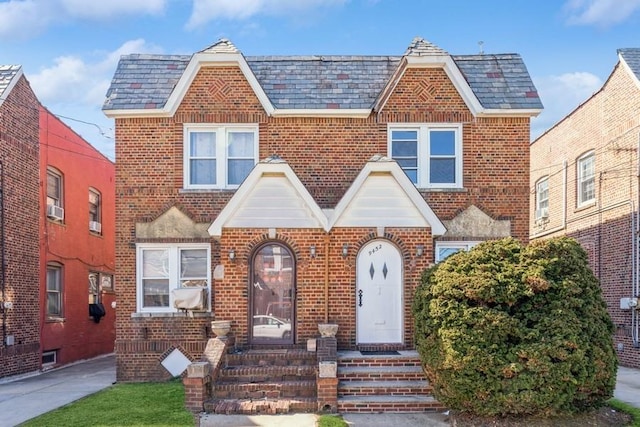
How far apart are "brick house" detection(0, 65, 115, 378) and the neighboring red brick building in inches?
1.2

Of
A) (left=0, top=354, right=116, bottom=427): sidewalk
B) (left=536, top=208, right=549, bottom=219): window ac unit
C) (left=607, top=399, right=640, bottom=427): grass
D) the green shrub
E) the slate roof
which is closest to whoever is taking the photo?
the green shrub

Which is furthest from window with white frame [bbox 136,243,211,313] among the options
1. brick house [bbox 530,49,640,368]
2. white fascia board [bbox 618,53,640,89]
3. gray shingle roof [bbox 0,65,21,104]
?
white fascia board [bbox 618,53,640,89]

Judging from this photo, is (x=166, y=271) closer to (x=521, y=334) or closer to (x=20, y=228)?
(x=20, y=228)

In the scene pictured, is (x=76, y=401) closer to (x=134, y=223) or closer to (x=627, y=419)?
(x=134, y=223)

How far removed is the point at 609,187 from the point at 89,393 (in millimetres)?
14405

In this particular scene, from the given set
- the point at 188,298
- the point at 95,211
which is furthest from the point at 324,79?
the point at 95,211

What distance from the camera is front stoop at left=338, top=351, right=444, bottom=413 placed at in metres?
9.28

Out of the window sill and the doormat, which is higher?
the window sill

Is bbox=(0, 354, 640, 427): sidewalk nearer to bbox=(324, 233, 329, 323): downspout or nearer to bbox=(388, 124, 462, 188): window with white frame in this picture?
bbox=(324, 233, 329, 323): downspout

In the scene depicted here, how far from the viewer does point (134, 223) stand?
12703 mm

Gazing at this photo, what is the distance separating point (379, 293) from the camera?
38.1ft

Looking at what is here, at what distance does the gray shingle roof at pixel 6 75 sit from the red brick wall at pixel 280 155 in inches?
124

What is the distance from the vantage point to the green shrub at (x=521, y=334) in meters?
8.01

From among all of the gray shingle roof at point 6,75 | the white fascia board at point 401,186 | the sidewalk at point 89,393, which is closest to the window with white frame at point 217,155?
the white fascia board at point 401,186
